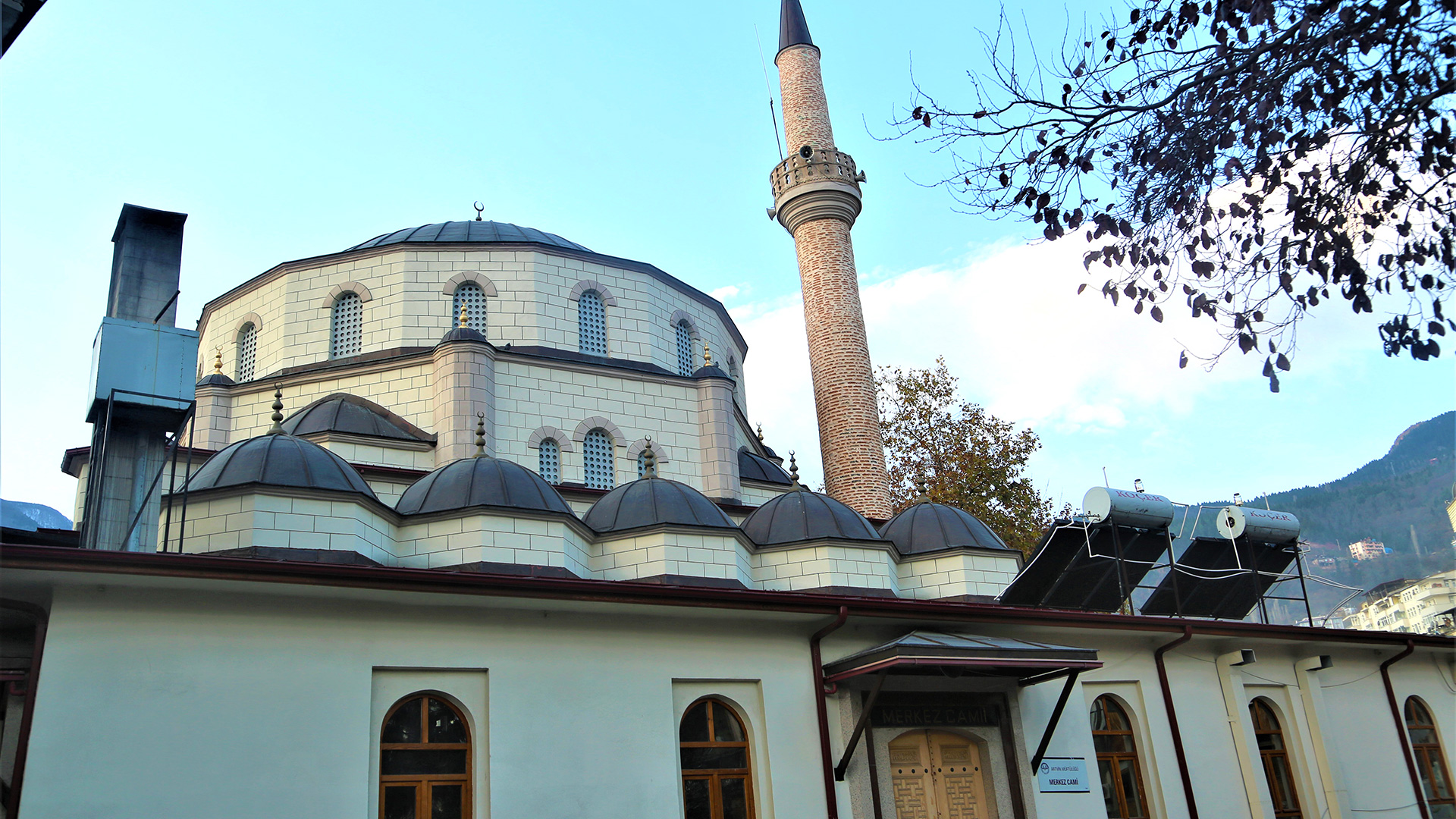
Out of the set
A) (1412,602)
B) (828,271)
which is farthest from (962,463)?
(1412,602)

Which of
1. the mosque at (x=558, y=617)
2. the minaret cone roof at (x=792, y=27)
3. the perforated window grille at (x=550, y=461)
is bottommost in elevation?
the mosque at (x=558, y=617)

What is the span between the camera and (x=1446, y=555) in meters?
65.4

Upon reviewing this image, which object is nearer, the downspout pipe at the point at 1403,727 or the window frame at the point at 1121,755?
the window frame at the point at 1121,755

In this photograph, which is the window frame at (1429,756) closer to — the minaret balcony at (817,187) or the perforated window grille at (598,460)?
the perforated window grille at (598,460)

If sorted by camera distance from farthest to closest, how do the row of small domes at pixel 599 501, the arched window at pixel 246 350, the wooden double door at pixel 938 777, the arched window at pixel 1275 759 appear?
1. the arched window at pixel 246 350
2. the arched window at pixel 1275 759
3. the row of small domes at pixel 599 501
4. the wooden double door at pixel 938 777

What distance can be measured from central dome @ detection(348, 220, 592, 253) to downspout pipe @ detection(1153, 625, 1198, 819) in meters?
12.5

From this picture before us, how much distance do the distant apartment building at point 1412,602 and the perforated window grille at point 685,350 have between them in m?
39.3

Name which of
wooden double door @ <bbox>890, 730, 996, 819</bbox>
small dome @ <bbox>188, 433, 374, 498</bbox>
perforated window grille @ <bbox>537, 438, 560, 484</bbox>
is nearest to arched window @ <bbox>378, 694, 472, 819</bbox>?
wooden double door @ <bbox>890, 730, 996, 819</bbox>

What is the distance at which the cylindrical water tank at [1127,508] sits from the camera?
14.5 m

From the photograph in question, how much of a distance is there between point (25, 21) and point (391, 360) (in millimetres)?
11784

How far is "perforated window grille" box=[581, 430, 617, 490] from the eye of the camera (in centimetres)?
1909

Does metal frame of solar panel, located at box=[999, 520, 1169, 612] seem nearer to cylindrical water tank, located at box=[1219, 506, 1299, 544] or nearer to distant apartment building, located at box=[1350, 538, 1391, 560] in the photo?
cylindrical water tank, located at box=[1219, 506, 1299, 544]

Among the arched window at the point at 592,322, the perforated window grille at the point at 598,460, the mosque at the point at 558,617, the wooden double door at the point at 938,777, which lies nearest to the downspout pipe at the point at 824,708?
the mosque at the point at 558,617

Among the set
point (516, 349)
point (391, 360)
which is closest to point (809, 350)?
point (516, 349)
